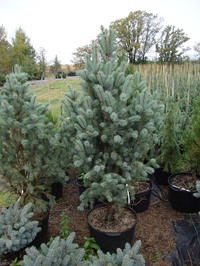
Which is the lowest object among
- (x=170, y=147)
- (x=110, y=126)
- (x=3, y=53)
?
(x=170, y=147)

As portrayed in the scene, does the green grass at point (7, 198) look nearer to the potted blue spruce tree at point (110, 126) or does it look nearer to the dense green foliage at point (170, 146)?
the potted blue spruce tree at point (110, 126)

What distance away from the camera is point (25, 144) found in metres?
2.48

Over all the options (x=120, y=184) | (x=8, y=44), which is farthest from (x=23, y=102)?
(x=8, y=44)

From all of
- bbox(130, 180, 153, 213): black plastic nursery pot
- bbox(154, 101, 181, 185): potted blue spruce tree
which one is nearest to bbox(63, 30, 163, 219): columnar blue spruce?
bbox(130, 180, 153, 213): black plastic nursery pot

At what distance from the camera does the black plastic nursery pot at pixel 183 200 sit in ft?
10.6

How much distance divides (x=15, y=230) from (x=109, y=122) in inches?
59.4

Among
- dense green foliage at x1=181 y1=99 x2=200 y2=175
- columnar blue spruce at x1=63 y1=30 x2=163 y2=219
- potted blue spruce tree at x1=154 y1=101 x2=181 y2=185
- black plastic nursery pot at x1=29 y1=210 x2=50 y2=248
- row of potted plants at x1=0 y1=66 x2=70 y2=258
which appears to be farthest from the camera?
potted blue spruce tree at x1=154 y1=101 x2=181 y2=185

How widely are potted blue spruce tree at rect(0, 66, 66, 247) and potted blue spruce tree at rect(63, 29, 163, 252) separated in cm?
42

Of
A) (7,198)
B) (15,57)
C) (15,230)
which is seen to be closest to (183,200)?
(15,230)

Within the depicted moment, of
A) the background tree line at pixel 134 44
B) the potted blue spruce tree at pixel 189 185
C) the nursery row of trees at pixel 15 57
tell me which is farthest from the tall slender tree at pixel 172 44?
the potted blue spruce tree at pixel 189 185

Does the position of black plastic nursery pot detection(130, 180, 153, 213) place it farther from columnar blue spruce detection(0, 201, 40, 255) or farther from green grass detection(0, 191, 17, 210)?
green grass detection(0, 191, 17, 210)

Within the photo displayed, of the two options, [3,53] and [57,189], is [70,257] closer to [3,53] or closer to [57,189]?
[57,189]

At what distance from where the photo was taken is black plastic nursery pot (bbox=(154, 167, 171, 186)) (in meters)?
4.05

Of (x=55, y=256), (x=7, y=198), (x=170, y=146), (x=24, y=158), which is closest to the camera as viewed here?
(x=55, y=256)
